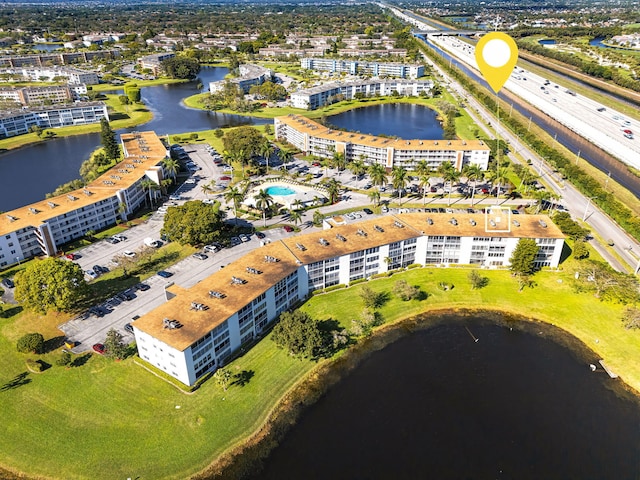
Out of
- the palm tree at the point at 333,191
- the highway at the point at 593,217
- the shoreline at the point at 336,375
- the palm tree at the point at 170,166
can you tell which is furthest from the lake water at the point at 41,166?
the highway at the point at 593,217

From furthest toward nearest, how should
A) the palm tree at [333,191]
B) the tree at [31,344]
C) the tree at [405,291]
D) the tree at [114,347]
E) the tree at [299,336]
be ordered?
the palm tree at [333,191]
the tree at [405,291]
the tree at [31,344]
the tree at [299,336]
the tree at [114,347]

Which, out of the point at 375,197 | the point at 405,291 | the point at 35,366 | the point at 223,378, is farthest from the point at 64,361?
the point at 375,197

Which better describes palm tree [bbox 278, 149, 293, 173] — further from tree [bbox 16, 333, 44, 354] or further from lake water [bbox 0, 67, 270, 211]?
tree [bbox 16, 333, 44, 354]

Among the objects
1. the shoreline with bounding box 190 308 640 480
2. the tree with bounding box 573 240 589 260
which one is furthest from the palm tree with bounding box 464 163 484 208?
the shoreline with bounding box 190 308 640 480

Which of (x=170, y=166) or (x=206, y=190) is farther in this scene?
(x=206, y=190)

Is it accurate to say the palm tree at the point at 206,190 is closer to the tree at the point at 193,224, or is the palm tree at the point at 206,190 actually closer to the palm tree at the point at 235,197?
the palm tree at the point at 235,197

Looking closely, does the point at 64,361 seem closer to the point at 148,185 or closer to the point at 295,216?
the point at 295,216
